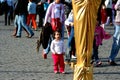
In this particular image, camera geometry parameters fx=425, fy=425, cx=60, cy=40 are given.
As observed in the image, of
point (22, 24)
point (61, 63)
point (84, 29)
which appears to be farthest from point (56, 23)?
point (84, 29)

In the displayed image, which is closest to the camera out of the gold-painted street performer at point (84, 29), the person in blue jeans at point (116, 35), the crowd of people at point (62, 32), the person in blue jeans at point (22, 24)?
the gold-painted street performer at point (84, 29)

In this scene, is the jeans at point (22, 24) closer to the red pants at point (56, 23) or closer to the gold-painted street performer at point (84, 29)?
the red pants at point (56, 23)

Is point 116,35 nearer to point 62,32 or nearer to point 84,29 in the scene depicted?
point 62,32

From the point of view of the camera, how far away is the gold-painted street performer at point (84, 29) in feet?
8.69

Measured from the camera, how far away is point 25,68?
935 cm

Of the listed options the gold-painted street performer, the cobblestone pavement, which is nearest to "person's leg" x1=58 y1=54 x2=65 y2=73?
the cobblestone pavement

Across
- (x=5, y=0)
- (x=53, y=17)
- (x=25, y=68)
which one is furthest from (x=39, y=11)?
(x=25, y=68)

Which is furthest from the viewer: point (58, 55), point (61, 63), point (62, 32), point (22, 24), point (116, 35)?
point (22, 24)

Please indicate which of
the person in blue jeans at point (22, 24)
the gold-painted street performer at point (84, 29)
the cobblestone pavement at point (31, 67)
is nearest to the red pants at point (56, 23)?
the cobblestone pavement at point (31, 67)

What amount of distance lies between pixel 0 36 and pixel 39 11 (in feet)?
16.5

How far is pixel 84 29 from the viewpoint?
2.65 metres

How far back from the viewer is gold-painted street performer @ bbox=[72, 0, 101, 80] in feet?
8.69

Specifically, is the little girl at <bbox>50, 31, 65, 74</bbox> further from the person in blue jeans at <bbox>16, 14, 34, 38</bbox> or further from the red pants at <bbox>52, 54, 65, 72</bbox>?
the person in blue jeans at <bbox>16, 14, 34, 38</bbox>

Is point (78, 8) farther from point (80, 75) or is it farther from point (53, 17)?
point (53, 17)
